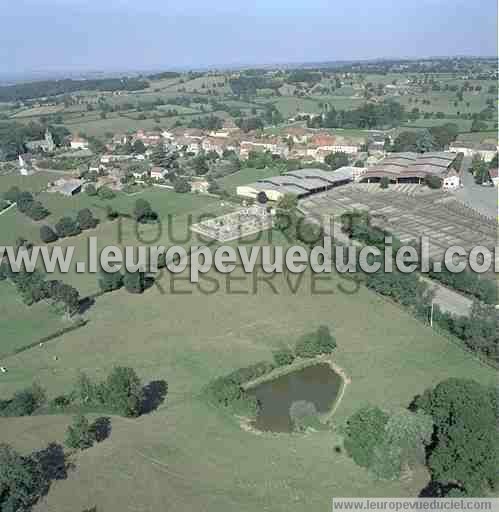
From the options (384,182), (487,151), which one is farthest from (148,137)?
(487,151)

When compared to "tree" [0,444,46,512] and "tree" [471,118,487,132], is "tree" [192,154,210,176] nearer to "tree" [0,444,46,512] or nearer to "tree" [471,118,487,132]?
"tree" [471,118,487,132]

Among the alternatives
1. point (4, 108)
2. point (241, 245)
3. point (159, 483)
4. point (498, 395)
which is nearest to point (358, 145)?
point (241, 245)

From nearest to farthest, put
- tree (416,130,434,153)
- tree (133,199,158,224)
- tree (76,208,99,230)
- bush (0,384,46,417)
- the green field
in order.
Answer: bush (0,384,46,417)
tree (76,208,99,230)
tree (133,199,158,224)
the green field
tree (416,130,434,153)

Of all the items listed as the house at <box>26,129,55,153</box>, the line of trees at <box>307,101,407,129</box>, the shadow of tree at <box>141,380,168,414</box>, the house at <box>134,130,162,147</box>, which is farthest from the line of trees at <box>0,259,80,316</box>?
the line of trees at <box>307,101,407,129</box>

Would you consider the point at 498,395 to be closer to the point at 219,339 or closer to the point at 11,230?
the point at 219,339

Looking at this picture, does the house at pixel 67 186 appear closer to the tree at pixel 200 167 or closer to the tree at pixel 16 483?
the tree at pixel 200 167

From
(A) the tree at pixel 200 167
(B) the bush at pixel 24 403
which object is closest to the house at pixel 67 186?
(A) the tree at pixel 200 167
